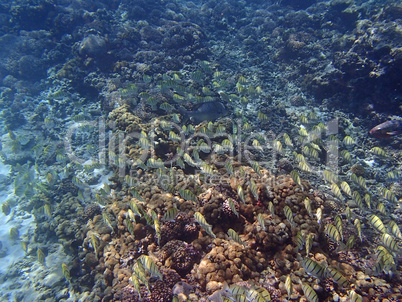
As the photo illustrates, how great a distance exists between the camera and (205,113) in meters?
7.72

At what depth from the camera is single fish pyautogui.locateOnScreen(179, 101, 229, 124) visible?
7.72m

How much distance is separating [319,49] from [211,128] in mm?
9186

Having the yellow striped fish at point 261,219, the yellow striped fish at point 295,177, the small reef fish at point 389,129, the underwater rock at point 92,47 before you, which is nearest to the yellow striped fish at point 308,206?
the yellow striped fish at point 295,177

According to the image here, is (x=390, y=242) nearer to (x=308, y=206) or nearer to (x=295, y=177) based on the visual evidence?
(x=308, y=206)

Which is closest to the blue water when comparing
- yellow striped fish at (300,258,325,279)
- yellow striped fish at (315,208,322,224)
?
yellow striped fish at (315,208,322,224)

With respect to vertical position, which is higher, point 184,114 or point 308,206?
point 184,114

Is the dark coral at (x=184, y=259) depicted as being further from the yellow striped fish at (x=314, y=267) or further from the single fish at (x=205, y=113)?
the single fish at (x=205, y=113)

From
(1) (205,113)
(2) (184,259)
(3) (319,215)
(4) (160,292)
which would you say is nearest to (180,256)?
(2) (184,259)

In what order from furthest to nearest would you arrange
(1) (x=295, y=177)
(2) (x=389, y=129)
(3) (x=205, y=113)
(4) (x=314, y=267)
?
(3) (x=205, y=113) → (2) (x=389, y=129) → (1) (x=295, y=177) → (4) (x=314, y=267)

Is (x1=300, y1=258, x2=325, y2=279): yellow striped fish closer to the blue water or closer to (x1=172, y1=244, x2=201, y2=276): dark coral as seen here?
the blue water

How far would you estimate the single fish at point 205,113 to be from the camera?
7723 millimetres

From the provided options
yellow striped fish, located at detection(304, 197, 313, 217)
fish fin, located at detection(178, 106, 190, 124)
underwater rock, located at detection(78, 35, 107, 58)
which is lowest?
yellow striped fish, located at detection(304, 197, 313, 217)

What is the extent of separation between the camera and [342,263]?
3.95m

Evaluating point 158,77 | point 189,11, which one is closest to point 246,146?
point 158,77
